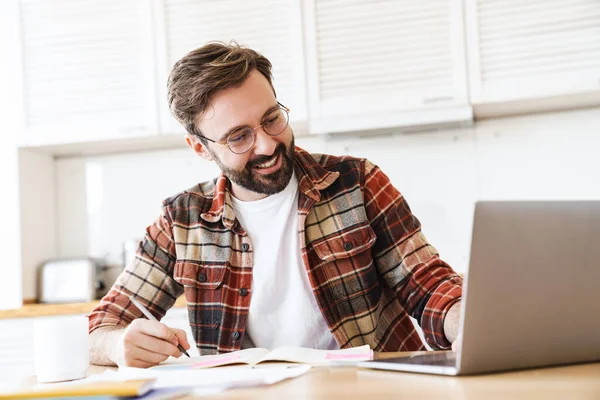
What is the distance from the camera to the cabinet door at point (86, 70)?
333cm

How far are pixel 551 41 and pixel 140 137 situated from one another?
1766 millimetres

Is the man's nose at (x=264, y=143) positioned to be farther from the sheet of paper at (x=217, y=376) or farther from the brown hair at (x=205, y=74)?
the sheet of paper at (x=217, y=376)

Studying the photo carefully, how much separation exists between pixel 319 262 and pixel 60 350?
702 millimetres

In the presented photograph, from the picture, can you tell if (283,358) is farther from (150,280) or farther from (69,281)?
(69,281)

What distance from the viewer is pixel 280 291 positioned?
67.0 inches

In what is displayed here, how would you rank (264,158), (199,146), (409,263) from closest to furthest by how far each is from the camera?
(409,263) → (264,158) → (199,146)

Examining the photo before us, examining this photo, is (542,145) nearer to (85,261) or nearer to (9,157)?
(85,261)

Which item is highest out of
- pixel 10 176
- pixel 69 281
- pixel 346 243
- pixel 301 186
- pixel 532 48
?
pixel 532 48

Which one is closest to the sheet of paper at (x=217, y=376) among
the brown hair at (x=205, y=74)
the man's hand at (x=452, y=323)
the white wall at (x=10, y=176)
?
the man's hand at (x=452, y=323)

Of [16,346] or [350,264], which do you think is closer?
[350,264]

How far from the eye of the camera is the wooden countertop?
3006 millimetres

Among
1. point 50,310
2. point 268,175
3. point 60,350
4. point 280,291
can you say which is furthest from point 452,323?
point 50,310

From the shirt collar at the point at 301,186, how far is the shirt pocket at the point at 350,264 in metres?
0.12

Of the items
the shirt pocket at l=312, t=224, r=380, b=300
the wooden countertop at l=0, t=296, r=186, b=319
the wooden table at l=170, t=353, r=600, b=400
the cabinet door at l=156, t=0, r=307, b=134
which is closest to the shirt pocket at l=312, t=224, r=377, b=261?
the shirt pocket at l=312, t=224, r=380, b=300
